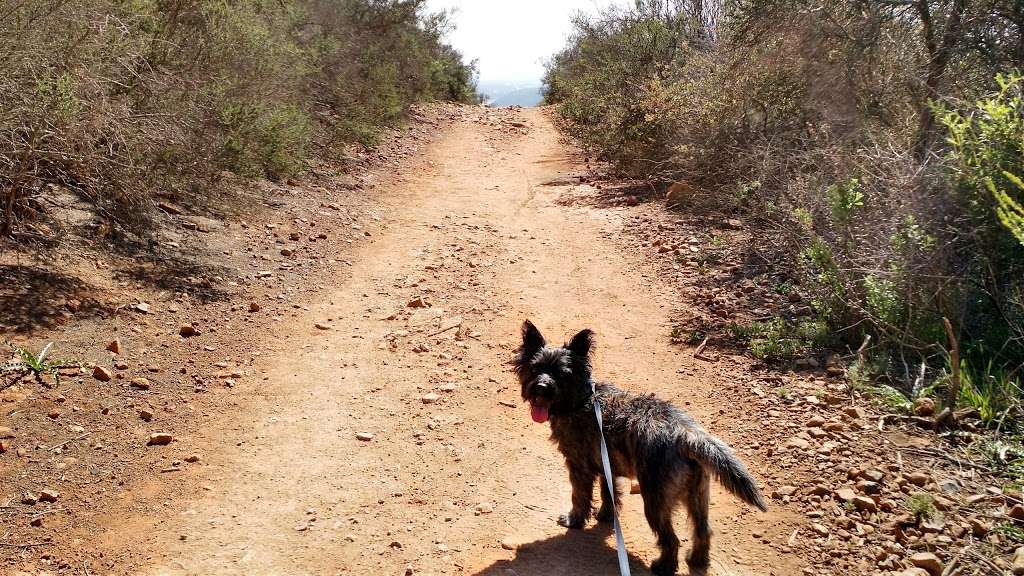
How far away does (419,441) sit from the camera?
5.89 m

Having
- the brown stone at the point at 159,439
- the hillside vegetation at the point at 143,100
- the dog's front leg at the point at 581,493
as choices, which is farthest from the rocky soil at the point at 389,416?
the hillside vegetation at the point at 143,100

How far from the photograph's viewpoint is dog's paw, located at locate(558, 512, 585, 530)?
4.73m

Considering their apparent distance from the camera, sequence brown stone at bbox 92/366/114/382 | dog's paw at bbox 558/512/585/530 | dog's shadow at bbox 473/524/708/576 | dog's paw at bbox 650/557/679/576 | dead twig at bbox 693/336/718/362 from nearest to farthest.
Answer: dog's paw at bbox 650/557/679/576 < dog's shadow at bbox 473/524/708/576 < dog's paw at bbox 558/512/585/530 < brown stone at bbox 92/366/114/382 < dead twig at bbox 693/336/718/362

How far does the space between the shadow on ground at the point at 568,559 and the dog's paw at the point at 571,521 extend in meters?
0.04

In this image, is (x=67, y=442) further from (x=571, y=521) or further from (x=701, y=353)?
(x=701, y=353)

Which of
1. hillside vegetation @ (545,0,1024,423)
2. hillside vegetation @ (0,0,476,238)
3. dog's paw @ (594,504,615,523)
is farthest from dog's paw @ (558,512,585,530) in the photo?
hillside vegetation @ (0,0,476,238)

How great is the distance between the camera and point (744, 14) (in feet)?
38.1

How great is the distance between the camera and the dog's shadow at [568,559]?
4262 millimetres

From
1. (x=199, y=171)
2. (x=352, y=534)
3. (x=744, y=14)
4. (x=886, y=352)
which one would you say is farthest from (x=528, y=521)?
(x=744, y=14)

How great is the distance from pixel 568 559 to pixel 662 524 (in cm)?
76

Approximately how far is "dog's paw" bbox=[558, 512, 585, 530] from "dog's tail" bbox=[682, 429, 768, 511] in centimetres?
123

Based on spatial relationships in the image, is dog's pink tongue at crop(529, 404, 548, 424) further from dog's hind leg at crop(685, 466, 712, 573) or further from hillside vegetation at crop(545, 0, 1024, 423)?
hillside vegetation at crop(545, 0, 1024, 423)

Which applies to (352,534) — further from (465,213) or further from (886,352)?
(465,213)

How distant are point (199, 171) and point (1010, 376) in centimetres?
1005
